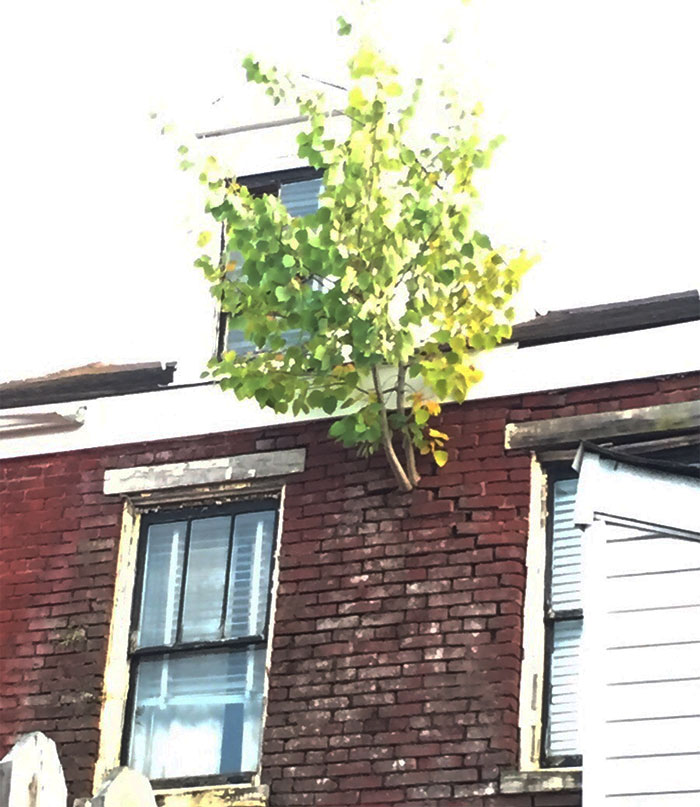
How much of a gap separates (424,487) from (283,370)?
1.08 m

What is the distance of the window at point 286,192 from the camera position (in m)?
11.0

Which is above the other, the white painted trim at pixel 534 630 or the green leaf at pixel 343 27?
the green leaf at pixel 343 27

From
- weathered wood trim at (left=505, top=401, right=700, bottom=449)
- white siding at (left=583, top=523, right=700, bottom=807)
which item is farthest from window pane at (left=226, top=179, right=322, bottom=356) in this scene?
white siding at (left=583, top=523, right=700, bottom=807)

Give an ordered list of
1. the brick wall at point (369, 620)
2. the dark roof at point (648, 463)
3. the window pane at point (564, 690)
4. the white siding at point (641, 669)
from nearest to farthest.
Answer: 1. the white siding at point (641, 669)
2. the dark roof at point (648, 463)
3. the window pane at point (564, 690)
4. the brick wall at point (369, 620)

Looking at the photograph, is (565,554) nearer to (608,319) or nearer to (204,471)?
(608,319)

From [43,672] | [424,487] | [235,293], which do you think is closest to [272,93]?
[235,293]

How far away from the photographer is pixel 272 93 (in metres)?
9.77

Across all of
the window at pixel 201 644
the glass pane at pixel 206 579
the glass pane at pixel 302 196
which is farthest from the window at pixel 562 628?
the glass pane at pixel 302 196

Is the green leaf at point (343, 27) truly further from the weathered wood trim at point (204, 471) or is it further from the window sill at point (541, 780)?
the window sill at point (541, 780)

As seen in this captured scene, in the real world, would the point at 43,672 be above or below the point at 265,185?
below

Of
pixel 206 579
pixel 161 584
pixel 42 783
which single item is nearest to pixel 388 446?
pixel 206 579

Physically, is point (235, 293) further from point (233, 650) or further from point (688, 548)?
point (688, 548)

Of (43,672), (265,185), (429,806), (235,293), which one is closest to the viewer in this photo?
(429,806)

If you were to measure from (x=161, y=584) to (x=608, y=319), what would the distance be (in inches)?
126
